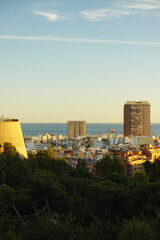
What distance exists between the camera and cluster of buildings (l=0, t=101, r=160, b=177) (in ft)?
114

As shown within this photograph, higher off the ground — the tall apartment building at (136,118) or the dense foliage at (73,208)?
the tall apartment building at (136,118)

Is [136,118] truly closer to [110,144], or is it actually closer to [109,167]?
[110,144]

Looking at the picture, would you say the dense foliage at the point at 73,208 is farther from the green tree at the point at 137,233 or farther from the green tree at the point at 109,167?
the green tree at the point at 109,167

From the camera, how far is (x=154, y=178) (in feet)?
103

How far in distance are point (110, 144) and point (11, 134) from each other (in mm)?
104903

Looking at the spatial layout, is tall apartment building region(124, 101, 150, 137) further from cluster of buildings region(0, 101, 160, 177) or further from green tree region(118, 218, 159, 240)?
green tree region(118, 218, 159, 240)

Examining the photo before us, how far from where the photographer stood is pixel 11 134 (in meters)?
34.1

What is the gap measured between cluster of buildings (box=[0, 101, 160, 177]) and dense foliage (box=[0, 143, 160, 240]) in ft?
11.9

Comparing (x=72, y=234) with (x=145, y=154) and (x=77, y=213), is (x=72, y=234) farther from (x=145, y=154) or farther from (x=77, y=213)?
(x=145, y=154)

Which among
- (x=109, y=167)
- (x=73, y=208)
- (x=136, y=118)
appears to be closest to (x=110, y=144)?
(x=136, y=118)

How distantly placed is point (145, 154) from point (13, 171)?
50.0 meters

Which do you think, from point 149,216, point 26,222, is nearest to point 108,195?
point 149,216

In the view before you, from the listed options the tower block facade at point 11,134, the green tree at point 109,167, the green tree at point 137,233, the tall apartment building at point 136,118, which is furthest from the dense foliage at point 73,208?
the tall apartment building at point 136,118

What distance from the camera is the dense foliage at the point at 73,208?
14.2 m
